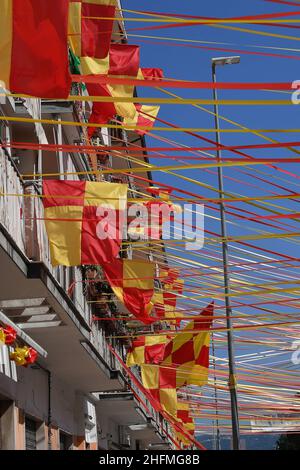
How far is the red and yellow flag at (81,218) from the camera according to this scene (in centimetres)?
1242

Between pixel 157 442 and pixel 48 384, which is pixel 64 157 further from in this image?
pixel 157 442

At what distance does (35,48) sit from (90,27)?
3.74 metres

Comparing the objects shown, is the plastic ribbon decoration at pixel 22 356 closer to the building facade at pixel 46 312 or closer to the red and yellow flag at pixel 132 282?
the building facade at pixel 46 312

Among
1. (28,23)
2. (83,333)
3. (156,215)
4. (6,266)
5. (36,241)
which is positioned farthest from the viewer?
(156,215)

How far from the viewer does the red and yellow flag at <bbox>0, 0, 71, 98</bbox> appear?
7449mm

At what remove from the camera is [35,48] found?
24.7 feet

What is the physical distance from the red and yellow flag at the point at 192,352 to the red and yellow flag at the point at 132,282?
10.4ft

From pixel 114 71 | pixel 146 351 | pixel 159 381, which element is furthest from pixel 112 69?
pixel 146 351

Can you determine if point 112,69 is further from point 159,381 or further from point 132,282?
point 159,381

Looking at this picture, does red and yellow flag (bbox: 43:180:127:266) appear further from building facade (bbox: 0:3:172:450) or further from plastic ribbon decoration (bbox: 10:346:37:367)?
plastic ribbon decoration (bbox: 10:346:37:367)

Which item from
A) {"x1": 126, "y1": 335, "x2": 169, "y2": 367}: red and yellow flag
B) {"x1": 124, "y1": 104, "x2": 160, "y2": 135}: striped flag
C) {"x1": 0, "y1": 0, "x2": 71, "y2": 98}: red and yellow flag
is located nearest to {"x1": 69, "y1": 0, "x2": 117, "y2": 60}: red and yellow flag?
{"x1": 0, "y1": 0, "x2": 71, "y2": 98}: red and yellow flag

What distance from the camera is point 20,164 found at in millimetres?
15836

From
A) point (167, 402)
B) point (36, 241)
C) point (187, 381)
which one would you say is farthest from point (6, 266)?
point (167, 402)

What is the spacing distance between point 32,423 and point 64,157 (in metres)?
5.30
